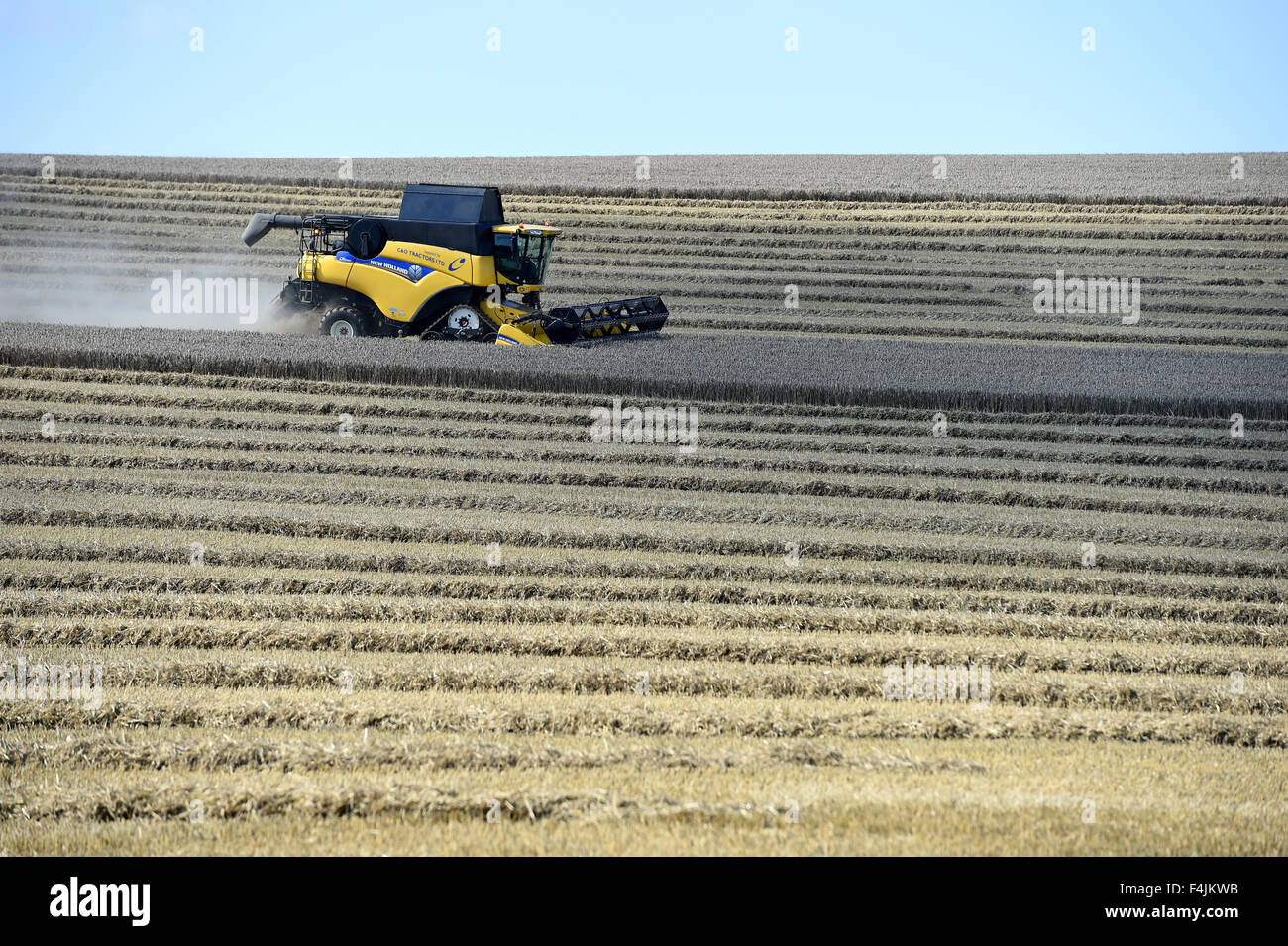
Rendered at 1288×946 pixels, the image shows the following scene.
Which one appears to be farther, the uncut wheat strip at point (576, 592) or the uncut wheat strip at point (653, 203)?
the uncut wheat strip at point (653, 203)

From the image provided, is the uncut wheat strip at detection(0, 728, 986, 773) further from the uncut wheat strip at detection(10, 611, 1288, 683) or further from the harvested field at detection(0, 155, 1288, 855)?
the uncut wheat strip at detection(10, 611, 1288, 683)

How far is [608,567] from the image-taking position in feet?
41.2

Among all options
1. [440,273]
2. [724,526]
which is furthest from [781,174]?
[724,526]

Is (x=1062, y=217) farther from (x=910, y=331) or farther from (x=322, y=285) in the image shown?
(x=322, y=285)

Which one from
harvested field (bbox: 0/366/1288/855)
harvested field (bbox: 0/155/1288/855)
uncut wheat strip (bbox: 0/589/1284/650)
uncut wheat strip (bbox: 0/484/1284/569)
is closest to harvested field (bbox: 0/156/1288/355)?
harvested field (bbox: 0/155/1288/855)

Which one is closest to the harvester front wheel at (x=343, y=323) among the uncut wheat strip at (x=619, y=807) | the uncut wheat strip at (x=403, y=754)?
the uncut wheat strip at (x=403, y=754)

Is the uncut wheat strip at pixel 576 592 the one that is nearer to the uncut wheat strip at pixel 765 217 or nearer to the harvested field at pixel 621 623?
the harvested field at pixel 621 623

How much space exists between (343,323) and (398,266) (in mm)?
1595

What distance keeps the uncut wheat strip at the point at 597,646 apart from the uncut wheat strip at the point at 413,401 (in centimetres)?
845

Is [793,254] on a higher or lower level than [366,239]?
higher

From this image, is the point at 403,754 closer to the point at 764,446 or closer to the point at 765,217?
the point at 764,446

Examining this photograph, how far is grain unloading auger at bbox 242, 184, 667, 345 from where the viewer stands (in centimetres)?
2256

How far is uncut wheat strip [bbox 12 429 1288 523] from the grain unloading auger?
19.2 feet

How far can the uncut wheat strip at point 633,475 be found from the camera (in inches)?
619
